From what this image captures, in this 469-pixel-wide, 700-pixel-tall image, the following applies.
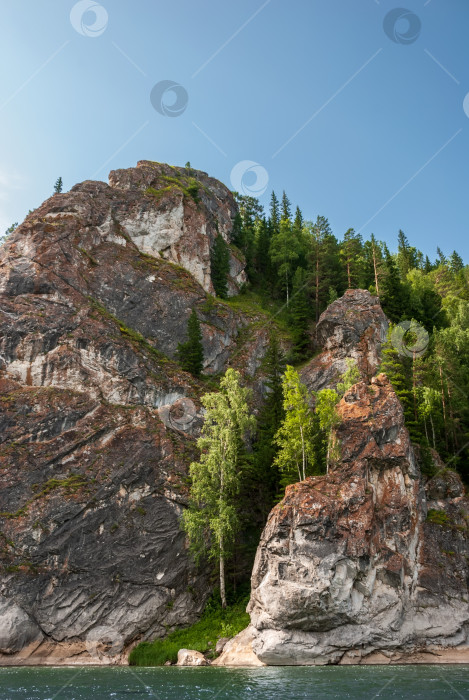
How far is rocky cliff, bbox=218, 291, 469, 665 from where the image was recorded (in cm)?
2767

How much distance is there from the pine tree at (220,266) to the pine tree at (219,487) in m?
29.8

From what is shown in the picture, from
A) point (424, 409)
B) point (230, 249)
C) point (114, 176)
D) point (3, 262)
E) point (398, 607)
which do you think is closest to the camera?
point (398, 607)

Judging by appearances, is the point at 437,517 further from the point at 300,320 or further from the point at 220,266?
the point at 220,266

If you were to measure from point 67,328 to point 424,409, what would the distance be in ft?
107

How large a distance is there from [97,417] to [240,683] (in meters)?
24.3

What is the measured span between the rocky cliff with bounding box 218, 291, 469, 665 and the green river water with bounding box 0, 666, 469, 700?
228cm

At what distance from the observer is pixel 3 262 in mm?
48250

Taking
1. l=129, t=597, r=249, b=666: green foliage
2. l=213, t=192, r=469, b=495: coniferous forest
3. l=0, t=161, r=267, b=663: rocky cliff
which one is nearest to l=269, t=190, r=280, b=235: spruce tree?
l=213, t=192, r=469, b=495: coniferous forest

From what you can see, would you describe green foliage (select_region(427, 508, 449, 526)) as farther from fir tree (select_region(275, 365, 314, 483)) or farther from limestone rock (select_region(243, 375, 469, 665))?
fir tree (select_region(275, 365, 314, 483))

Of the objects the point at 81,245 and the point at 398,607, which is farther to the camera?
the point at 81,245

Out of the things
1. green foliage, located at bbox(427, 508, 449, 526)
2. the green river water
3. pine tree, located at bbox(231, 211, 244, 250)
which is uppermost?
pine tree, located at bbox(231, 211, 244, 250)

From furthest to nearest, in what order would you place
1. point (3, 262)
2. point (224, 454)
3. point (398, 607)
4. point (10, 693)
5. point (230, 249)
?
point (230, 249) < point (3, 262) < point (224, 454) < point (398, 607) < point (10, 693)

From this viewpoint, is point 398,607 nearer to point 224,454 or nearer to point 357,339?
point 224,454

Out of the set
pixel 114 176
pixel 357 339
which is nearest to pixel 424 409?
pixel 357 339
